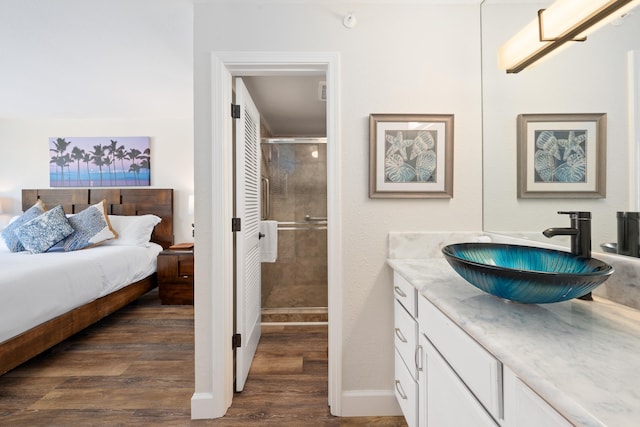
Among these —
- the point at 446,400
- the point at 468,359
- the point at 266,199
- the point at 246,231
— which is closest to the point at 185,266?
the point at 266,199

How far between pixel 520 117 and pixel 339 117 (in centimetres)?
91

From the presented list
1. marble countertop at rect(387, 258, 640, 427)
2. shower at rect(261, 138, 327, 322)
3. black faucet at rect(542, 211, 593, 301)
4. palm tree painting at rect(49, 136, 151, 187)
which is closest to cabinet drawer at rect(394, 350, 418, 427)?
marble countertop at rect(387, 258, 640, 427)

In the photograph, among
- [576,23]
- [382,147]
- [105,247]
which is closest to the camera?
[576,23]

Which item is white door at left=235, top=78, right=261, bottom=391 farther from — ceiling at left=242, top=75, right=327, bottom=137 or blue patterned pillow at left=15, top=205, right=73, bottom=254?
blue patterned pillow at left=15, top=205, right=73, bottom=254

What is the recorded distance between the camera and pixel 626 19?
0.90 m

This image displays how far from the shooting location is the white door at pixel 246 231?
1726mm

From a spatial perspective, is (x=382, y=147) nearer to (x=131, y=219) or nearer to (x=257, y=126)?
(x=257, y=126)

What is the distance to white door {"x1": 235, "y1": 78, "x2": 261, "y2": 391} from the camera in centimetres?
173

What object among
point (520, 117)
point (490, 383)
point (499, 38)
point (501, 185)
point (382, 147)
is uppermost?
point (499, 38)

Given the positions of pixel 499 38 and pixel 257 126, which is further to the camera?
pixel 257 126

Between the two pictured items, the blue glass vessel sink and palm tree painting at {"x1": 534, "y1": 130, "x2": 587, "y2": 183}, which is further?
palm tree painting at {"x1": 534, "y1": 130, "x2": 587, "y2": 183}

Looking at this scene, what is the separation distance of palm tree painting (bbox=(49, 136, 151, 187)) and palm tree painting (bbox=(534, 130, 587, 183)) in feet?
13.6

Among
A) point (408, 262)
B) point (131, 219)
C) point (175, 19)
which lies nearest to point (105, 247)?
point (131, 219)

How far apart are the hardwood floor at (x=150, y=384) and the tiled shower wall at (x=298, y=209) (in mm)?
895
